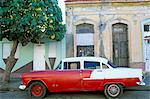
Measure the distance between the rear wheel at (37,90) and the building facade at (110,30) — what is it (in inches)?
257

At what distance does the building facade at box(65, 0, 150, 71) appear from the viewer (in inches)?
626

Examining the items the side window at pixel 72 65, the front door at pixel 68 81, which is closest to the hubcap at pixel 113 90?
the front door at pixel 68 81

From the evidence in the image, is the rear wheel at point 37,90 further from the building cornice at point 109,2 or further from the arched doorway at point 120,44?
the building cornice at point 109,2

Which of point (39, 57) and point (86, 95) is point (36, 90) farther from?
point (39, 57)

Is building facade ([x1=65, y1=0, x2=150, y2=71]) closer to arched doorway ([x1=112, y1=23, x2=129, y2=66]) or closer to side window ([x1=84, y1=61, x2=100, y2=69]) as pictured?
arched doorway ([x1=112, y1=23, x2=129, y2=66])

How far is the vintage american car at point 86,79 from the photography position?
31.4ft

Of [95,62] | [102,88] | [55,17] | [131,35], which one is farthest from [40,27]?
[131,35]

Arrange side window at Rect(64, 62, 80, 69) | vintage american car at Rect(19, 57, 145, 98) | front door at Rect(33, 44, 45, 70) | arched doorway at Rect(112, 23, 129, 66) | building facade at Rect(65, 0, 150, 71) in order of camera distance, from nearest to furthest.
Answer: vintage american car at Rect(19, 57, 145, 98) < side window at Rect(64, 62, 80, 69) < building facade at Rect(65, 0, 150, 71) < arched doorway at Rect(112, 23, 129, 66) < front door at Rect(33, 44, 45, 70)

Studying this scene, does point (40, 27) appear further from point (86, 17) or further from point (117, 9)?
point (117, 9)

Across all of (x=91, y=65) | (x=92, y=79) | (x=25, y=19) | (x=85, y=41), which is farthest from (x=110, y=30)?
(x=92, y=79)

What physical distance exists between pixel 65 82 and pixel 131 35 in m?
7.88

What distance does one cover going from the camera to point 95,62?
33.0 ft

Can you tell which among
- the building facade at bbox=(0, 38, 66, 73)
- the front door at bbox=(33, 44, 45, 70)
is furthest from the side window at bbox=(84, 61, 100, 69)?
the front door at bbox=(33, 44, 45, 70)

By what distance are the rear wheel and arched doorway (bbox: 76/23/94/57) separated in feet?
22.2
